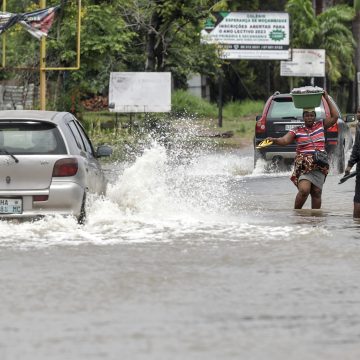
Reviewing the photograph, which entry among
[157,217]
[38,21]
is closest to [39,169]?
[157,217]

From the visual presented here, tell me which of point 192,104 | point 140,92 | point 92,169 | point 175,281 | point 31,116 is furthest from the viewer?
point 192,104

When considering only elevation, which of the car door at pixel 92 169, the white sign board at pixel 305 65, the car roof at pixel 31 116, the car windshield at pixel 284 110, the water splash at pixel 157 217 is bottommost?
the water splash at pixel 157 217

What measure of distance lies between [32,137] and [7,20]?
14827 mm

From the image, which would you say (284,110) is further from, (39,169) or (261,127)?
(39,169)

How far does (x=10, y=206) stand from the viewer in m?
12.8

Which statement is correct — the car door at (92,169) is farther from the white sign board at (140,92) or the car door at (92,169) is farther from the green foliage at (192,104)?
the green foliage at (192,104)

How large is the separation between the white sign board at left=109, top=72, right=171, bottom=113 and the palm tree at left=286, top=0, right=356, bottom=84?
2311 cm

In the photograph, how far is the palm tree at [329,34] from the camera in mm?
55906

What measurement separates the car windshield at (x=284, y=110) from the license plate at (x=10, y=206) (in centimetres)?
1150

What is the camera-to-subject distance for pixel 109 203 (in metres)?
14.2

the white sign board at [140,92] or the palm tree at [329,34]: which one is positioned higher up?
the palm tree at [329,34]

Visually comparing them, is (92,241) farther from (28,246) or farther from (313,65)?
(313,65)

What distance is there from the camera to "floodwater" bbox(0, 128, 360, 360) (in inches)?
312

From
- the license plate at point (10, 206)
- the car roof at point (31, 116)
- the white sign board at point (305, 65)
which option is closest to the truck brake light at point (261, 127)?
the car roof at point (31, 116)
